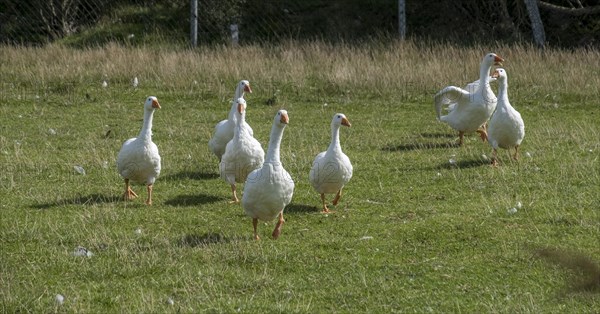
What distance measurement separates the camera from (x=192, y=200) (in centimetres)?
1013

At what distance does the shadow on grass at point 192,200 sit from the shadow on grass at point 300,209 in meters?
0.82

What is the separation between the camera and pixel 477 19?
2212 cm

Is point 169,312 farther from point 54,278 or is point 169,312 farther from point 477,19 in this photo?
point 477,19

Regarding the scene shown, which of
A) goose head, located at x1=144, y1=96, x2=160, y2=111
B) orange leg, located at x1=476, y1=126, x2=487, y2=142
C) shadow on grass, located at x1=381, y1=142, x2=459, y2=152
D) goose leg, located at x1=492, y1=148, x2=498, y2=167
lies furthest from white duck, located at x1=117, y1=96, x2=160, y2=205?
orange leg, located at x1=476, y1=126, x2=487, y2=142

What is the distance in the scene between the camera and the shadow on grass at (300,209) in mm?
9680

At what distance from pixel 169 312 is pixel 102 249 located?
1711 mm

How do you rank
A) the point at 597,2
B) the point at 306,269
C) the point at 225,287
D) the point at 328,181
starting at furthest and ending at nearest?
the point at 597,2, the point at 328,181, the point at 306,269, the point at 225,287

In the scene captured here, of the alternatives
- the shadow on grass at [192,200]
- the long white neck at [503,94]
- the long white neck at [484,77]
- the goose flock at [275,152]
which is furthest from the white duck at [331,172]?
the long white neck at [484,77]

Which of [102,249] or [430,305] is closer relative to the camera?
[430,305]

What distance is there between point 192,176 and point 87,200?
166 cm

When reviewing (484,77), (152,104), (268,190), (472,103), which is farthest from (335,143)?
(484,77)

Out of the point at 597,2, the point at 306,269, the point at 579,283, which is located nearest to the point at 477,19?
the point at 597,2

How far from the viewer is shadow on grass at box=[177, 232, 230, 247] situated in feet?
27.2

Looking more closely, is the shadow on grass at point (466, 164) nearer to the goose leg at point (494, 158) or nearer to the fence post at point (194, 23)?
the goose leg at point (494, 158)
